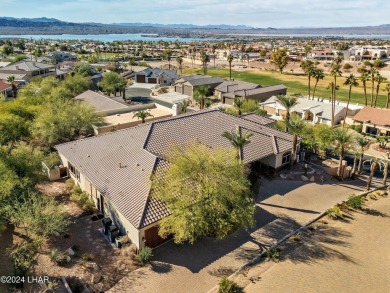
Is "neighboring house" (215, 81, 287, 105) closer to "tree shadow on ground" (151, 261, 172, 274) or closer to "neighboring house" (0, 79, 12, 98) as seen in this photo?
"neighboring house" (0, 79, 12, 98)

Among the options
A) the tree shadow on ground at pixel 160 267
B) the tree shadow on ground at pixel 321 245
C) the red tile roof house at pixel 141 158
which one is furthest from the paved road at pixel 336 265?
the red tile roof house at pixel 141 158

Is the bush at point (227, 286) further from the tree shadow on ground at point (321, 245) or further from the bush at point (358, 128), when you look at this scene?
the bush at point (358, 128)

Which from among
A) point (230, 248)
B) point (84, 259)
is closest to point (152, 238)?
point (84, 259)

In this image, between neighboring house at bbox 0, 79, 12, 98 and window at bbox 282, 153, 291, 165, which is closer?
window at bbox 282, 153, 291, 165

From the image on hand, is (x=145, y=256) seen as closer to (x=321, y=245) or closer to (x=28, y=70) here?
(x=321, y=245)

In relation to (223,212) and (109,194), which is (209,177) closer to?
(223,212)

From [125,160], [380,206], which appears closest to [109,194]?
[125,160]

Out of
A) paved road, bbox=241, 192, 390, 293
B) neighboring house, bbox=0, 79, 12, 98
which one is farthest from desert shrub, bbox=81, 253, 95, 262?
neighboring house, bbox=0, 79, 12, 98
